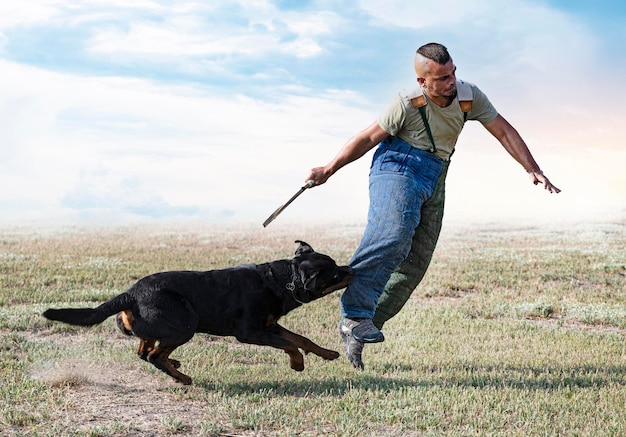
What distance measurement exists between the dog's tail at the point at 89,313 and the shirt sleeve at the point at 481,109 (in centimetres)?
365

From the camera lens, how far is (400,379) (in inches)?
269

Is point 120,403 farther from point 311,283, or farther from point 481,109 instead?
point 481,109

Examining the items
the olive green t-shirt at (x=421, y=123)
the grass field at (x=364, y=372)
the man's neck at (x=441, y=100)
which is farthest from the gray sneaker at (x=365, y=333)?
the man's neck at (x=441, y=100)

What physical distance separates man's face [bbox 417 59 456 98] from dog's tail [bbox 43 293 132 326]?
3.20 metres

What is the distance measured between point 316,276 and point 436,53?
2.20 metres

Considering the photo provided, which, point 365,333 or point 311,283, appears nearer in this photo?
point 311,283

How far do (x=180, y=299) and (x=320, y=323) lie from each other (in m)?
4.57

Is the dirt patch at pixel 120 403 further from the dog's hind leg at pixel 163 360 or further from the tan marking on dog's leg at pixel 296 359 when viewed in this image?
the tan marking on dog's leg at pixel 296 359

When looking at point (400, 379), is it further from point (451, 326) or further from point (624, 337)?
point (624, 337)

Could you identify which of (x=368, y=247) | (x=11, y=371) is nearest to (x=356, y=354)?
(x=368, y=247)

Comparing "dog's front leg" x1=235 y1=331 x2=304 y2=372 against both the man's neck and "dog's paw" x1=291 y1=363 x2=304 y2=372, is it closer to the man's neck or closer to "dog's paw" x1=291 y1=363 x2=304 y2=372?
"dog's paw" x1=291 y1=363 x2=304 y2=372

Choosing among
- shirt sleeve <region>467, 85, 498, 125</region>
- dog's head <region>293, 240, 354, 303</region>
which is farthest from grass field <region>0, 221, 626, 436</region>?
shirt sleeve <region>467, 85, 498, 125</region>

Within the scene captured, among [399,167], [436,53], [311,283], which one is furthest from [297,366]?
[436,53]

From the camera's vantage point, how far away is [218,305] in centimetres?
621
